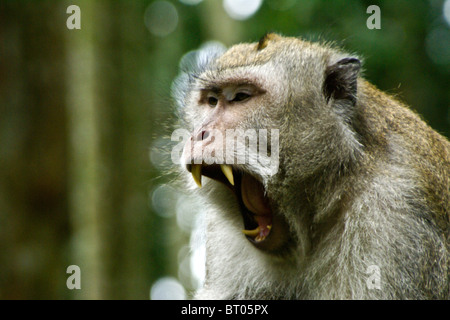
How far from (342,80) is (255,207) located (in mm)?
1400

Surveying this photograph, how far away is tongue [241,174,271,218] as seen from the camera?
497 cm

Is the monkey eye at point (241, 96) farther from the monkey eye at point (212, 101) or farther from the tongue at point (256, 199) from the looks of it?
the tongue at point (256, 199)

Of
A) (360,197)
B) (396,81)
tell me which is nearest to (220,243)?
(360,197)

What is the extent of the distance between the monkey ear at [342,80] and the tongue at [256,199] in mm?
1025

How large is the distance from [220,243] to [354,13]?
5.54 m

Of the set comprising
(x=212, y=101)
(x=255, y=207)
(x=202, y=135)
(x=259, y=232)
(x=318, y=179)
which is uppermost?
(x=212, y=101)

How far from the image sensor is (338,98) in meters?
5.01

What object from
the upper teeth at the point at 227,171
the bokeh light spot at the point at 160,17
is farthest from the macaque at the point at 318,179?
the bokeh light spot at the point at 160,17

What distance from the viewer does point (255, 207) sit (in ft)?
16.5

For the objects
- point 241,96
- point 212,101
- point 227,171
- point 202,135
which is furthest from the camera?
point 212,101

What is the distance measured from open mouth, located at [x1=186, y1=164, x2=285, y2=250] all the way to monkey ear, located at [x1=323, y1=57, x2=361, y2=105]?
1.06 m

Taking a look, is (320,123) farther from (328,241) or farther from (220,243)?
(220,243)

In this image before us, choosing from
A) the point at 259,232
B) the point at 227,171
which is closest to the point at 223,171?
the point at 227,171

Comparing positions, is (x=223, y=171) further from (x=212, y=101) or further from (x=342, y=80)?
(x=342, y=80)
